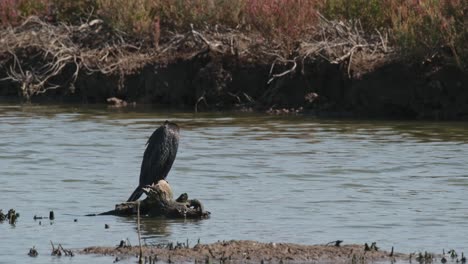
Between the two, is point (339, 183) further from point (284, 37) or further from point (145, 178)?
point (284, 37)

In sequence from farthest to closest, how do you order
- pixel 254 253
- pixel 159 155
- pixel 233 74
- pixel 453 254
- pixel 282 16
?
pixel 233 74 < pixel 282 16 < pixel 159 155 < pixel 453 254 < pixel 254 253

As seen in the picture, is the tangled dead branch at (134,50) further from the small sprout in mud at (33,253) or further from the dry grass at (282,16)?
the small sprout in mud at (33,253)

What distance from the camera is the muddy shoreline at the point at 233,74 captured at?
1942 cm

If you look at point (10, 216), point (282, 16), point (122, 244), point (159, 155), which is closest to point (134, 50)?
point (282, 16)

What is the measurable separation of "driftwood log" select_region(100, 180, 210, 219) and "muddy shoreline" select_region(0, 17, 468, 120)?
8.53m

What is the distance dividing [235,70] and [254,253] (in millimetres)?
11652

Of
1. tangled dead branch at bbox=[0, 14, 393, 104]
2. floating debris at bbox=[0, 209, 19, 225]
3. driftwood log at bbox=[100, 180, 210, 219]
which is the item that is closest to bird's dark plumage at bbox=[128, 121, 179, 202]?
driftwood log at bbox=[100, 180, 210, 219]

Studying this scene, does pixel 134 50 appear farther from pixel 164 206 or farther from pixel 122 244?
pixel 122 244

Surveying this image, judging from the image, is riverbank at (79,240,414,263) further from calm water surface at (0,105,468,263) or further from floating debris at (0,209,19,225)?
floating debris at (0,209,19,225)

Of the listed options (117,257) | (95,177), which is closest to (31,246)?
(117,257)

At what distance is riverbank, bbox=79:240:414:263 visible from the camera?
922 cm

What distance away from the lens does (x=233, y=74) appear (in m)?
20.8

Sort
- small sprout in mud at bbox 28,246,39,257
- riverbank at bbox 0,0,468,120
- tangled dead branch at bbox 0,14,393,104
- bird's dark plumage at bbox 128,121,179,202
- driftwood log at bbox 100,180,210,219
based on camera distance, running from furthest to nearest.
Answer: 1. tangled dead branch at bbox 0,14,393,104
2. riverbank at bbox 0,0,468,120
3. bird's dark plumage at bbox 128,121,179,202
4. driftwood log at bbox 100,180,210,219
5. small sprout in mud at bbox 28,246,39,257

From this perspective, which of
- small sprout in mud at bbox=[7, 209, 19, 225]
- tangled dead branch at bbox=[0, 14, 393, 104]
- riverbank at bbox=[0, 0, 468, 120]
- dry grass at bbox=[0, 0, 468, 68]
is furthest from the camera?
tangled dead branch at bbox=[0, 14, 393, 104]
